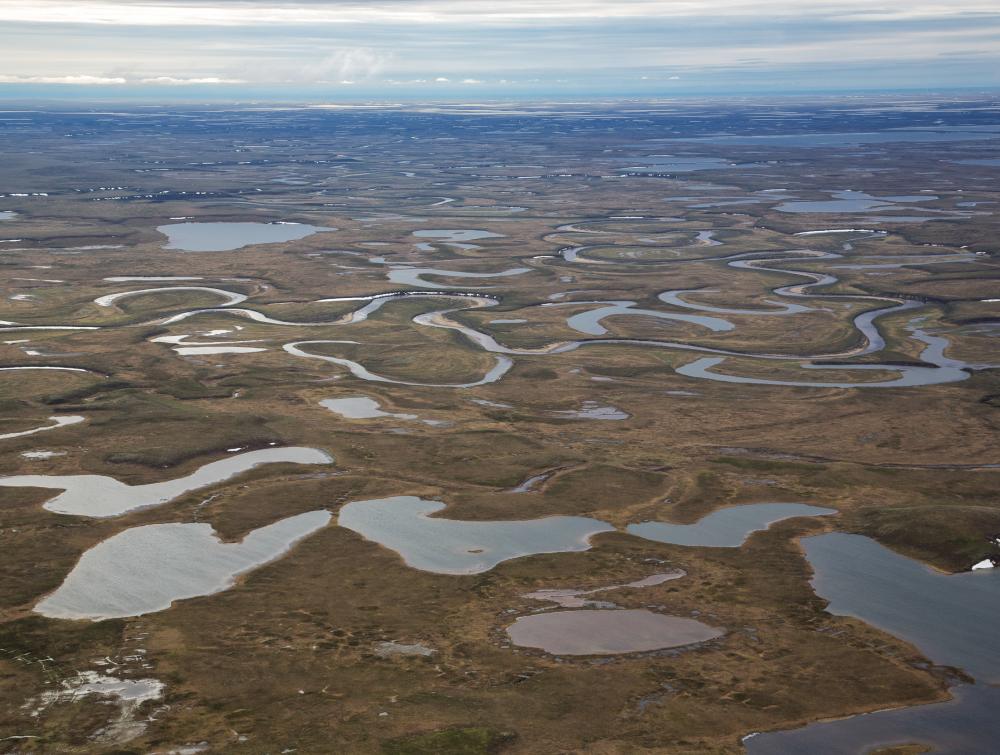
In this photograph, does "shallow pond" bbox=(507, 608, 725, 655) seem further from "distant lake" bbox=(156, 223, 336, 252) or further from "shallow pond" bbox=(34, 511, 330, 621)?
"distant lake" bbox=(156, 223, 336, 252)

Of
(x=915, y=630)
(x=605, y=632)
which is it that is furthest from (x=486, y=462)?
(x=915, y=630)

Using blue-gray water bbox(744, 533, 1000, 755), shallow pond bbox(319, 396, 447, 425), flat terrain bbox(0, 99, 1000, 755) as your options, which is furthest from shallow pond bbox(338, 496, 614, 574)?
shallow pond bbox(319, 396, 447, 425)

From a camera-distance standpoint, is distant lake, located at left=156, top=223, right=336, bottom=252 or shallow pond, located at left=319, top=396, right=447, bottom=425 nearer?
shallow pond, located at left=319, top=396, right=447, bottom=425

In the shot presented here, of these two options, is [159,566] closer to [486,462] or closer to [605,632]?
[486,462]

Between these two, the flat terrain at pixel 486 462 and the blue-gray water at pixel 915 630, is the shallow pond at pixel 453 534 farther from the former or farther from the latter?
the blue-gray water at pixel 915 630

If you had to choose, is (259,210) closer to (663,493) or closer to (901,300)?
(901,300)

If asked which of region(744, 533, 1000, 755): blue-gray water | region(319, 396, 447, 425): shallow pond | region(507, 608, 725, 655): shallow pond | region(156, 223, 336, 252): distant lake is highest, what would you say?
region(156, 223, 336, 252): distant lake

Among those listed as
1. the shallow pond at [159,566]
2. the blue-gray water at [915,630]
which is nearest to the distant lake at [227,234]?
the shallow pond at [159,566]

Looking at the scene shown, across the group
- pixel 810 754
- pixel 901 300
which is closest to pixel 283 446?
pixel 810 754
